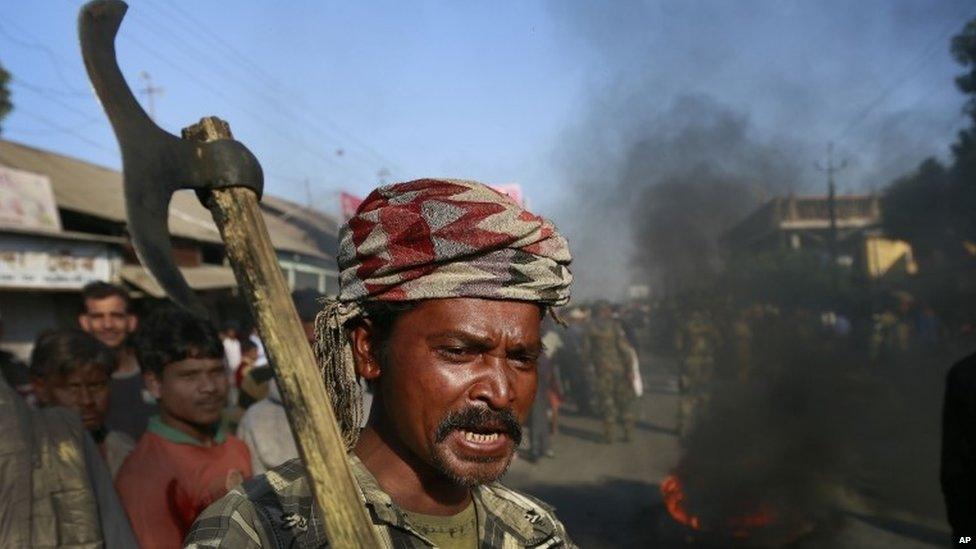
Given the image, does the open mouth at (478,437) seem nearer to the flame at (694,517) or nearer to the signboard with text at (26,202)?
the flame at (694,517)

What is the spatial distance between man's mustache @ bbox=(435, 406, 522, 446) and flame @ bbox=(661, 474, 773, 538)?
18.6 feet

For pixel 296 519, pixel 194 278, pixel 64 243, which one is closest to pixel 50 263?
pixel 64 243

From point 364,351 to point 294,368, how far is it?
24.1 inches

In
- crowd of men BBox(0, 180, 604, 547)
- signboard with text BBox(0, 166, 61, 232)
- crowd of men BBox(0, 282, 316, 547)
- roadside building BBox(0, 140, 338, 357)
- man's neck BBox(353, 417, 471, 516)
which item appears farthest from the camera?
roadside building BBox(0, 140, 338, 357)

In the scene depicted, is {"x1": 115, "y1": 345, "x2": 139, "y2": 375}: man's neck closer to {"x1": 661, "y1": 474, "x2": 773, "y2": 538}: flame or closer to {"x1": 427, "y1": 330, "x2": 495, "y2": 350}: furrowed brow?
{"x1": 427, "y1": 330, "x2": 495, "y2": 350}: furrowed brow

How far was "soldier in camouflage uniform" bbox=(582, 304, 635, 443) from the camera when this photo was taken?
1155cm

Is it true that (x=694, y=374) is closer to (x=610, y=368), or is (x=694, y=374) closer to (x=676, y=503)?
(x=610, y=368)

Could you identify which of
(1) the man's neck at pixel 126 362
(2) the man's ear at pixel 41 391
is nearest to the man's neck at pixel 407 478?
(2) the man's ear at pixel 41 391

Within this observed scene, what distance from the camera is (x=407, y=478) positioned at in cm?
166

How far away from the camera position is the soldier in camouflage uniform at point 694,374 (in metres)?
11.2

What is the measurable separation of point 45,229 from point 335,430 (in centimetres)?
1197

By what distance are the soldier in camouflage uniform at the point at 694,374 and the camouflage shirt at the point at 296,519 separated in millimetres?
9680

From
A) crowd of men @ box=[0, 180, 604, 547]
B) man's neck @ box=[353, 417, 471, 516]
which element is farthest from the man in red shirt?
man's neck @ box=[353, 417, 471, 516]

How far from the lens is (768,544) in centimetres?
645
